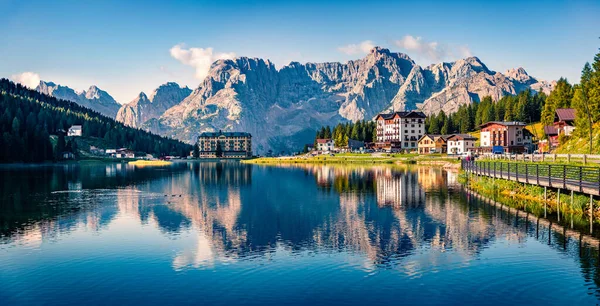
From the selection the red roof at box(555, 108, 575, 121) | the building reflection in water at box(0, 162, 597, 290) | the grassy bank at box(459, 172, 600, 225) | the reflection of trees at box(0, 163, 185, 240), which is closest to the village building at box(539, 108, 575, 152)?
the red roof at box(555, 108, 575, 121)

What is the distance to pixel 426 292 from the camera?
26188mm

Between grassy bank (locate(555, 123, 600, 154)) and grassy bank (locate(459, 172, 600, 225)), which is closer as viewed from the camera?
grassy bank (locate(459, 172, 600, 225))

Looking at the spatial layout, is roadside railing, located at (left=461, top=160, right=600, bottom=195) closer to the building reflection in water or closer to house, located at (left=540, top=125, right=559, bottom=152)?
the building reflection in water

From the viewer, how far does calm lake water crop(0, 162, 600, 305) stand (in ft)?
85.9

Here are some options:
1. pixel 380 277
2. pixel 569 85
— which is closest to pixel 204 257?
pixel 380 277

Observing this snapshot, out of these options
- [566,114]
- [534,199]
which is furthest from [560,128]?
[534,199]

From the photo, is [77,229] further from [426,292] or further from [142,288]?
[426,292]

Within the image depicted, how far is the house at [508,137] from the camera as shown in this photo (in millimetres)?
188500

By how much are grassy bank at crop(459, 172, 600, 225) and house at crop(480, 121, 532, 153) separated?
385 feet

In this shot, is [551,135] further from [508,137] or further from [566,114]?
[508,137]

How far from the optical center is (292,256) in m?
34.4

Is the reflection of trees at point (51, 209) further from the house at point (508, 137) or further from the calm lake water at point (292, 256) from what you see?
the house at point (508, 137)

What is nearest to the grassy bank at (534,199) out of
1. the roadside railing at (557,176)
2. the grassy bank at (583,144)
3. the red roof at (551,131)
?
the roadside railing at (557,176)

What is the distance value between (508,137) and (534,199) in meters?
141
